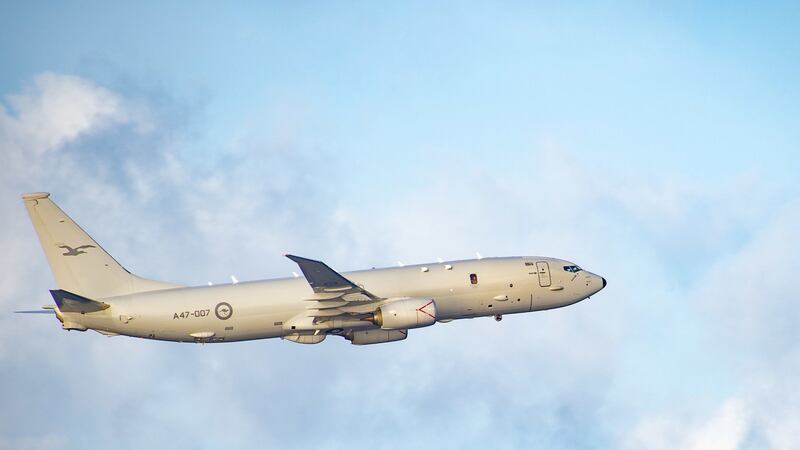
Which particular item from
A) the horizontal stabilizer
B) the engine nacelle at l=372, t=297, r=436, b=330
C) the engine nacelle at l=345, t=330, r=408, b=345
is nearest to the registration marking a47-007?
the horizontal stabilizer

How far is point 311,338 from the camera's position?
97000 millimetres

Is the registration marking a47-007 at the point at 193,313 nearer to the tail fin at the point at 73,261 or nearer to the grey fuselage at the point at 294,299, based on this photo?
the grey fuselage at the point at 294,299

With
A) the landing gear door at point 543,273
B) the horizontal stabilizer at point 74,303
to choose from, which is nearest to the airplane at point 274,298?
the horizontal stabilizer at point 74,303

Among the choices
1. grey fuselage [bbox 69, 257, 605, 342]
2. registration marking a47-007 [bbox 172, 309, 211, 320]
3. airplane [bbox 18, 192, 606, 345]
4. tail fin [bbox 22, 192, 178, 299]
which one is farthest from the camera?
tail fin [bbox 22, 192, 178, 299]

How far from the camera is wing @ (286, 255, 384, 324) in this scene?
300 ft

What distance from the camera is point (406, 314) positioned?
307ft

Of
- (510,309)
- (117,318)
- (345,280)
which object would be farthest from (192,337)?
(510,309)

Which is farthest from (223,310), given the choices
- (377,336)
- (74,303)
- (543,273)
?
(543,273)

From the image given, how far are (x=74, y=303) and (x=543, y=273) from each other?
35.6 m

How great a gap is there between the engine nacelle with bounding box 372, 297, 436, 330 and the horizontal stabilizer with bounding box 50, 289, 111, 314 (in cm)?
2003

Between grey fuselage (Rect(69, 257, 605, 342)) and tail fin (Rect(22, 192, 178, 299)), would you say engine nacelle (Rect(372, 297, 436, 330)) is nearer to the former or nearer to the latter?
grey fuselage (Rect(69, 257, 605, 342))

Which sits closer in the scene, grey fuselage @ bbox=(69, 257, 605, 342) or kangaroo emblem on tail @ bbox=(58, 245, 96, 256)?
grey fuselage @ bbox=(69, 257, 605, 342)

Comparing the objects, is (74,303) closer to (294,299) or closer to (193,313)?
(193,313)

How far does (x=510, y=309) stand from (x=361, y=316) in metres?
12.2
